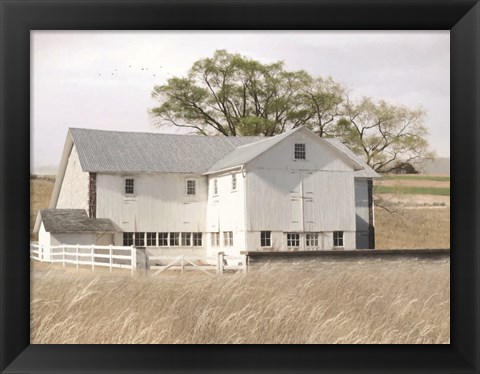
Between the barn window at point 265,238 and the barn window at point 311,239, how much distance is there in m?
1.09

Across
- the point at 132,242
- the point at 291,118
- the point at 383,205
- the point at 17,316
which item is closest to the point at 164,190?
the point at 132,242

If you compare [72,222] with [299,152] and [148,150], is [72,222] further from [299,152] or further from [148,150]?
[299,152]

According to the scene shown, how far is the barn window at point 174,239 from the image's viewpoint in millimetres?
18641

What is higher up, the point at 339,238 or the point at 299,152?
the point at 299,152

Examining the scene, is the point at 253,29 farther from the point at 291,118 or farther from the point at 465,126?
the point at 291,118

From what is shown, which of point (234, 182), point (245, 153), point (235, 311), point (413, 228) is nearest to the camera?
point (235, 311)

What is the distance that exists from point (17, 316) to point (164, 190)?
1277 cm

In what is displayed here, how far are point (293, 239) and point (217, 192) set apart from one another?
2.68 m

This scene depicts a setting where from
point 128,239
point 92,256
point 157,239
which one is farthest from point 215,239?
point 92,256

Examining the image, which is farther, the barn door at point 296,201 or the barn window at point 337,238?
the barn window at point 337,238

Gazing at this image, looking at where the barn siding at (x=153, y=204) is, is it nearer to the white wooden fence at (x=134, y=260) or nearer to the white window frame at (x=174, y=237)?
the white window frame at (x=174, y=237)

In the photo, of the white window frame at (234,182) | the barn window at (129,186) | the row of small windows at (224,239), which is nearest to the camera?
the row of small windows at (224,239)

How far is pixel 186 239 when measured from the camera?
1919 cm

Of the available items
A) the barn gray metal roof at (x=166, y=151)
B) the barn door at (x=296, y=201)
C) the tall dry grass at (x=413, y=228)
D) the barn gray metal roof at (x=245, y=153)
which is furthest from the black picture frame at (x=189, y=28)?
the barn gray metal roof at (x=166, y=151)
